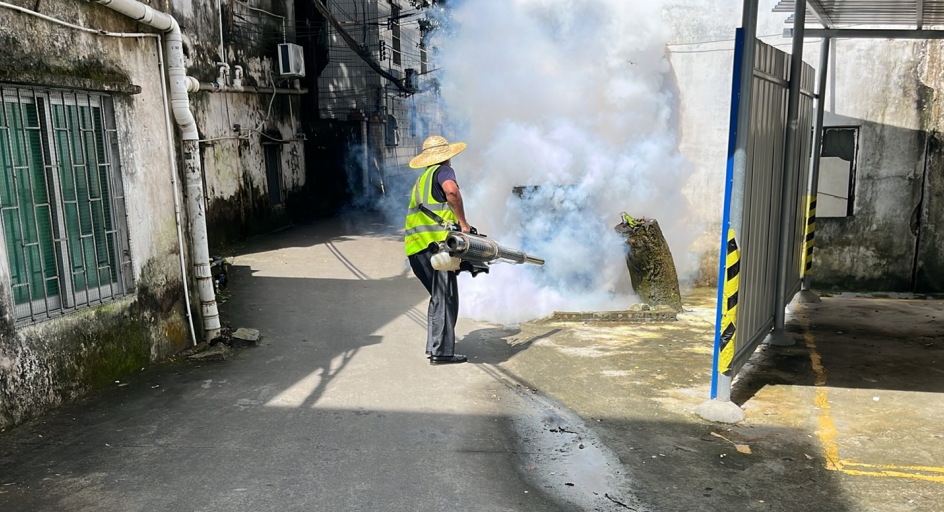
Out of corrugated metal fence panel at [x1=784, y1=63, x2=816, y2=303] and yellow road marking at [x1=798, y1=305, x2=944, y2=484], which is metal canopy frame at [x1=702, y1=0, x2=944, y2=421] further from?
yellow road marking at [x1=798, y1=305, x2=944, y2=484]

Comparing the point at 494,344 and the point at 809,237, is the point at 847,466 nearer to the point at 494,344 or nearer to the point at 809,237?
the point at 494,344

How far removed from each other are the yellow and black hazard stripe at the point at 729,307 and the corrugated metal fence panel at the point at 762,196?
0.10 metres

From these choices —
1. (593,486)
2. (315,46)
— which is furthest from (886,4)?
(315,46)

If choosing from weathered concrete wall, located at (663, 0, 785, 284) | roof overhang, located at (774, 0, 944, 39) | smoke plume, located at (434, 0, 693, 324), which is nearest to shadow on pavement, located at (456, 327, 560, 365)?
smoke plume, located at (434, 0, 693, 324)

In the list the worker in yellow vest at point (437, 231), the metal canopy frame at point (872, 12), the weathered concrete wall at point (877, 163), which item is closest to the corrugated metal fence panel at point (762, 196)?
the metal canopy frame at point (872, 12)

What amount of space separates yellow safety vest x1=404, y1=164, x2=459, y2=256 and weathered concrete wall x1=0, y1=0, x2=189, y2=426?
7.76ft

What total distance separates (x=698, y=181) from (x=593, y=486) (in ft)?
22.7

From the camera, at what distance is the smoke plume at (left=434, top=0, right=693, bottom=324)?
8922 mm

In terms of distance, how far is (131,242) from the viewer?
19.5ft

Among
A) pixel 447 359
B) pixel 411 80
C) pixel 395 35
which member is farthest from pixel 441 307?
pixel 411 80

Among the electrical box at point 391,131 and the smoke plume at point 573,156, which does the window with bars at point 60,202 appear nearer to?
the smoke plume at point 573,156

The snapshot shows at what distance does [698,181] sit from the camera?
9992mm

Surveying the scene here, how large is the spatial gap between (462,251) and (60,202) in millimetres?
3256

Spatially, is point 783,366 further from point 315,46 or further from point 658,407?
point 315,46
